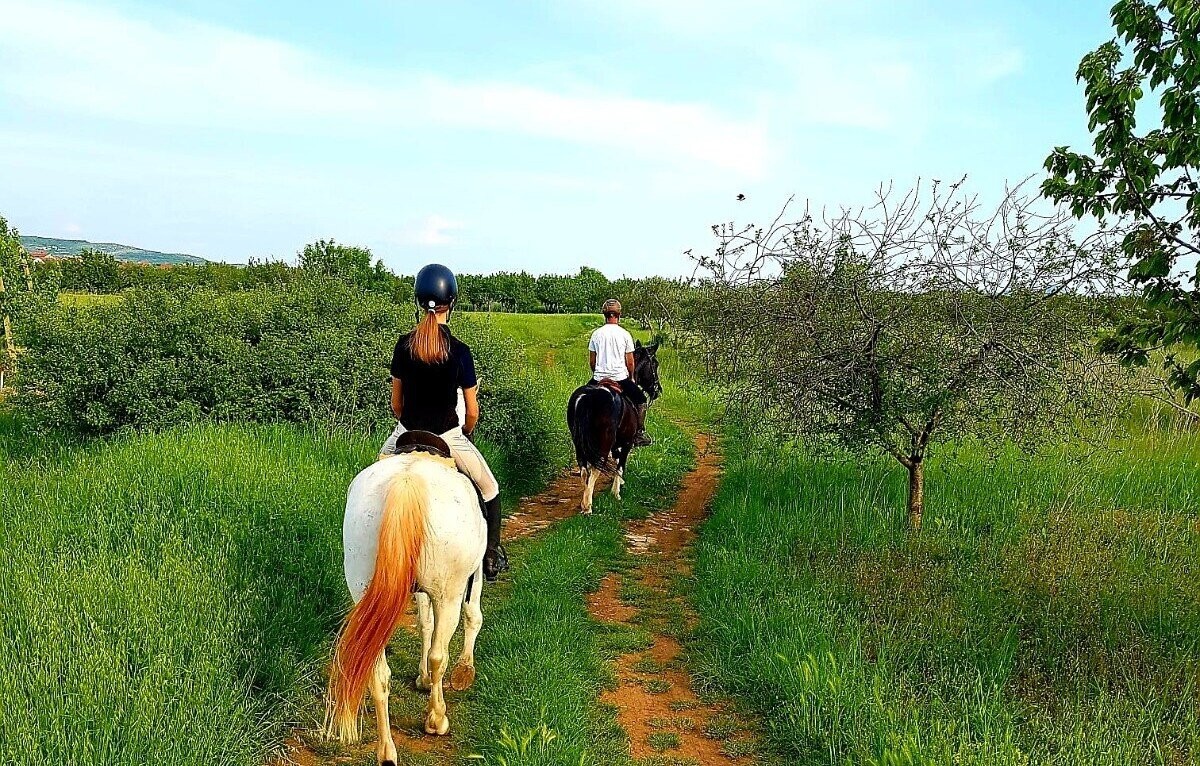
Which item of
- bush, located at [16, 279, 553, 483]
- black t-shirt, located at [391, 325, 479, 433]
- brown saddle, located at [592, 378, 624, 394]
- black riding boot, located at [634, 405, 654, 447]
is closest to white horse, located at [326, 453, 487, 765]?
black t-shirt, located at [391, 325, 479, 433]

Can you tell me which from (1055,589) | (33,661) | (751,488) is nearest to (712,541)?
(751,488)

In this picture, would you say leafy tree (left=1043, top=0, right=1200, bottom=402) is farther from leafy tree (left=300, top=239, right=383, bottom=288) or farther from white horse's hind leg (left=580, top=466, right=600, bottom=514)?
leafy tree (left=300, top=239, right=383, bottom=288)

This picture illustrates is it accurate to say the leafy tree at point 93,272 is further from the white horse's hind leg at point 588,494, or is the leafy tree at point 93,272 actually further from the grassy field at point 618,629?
the white horse's hind leg at point 588,494

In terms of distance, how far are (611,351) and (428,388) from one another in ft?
17.7

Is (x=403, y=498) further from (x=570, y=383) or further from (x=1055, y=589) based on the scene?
(x=570, y=383)

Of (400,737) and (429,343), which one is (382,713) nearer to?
(400,737)

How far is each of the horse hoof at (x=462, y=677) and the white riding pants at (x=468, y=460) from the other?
3.72 feet

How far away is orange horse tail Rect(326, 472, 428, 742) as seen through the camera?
3891 millimetres

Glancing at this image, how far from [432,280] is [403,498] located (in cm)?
154

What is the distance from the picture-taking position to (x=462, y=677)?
498cm

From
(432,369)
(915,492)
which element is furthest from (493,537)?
(915,492)

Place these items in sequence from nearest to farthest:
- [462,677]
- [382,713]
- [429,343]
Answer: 1. [382,713]
2. [429,343]
3. [462,677]

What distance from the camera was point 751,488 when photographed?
9.20 meters

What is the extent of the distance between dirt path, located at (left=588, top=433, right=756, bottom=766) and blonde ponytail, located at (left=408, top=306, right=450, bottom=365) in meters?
2.47
